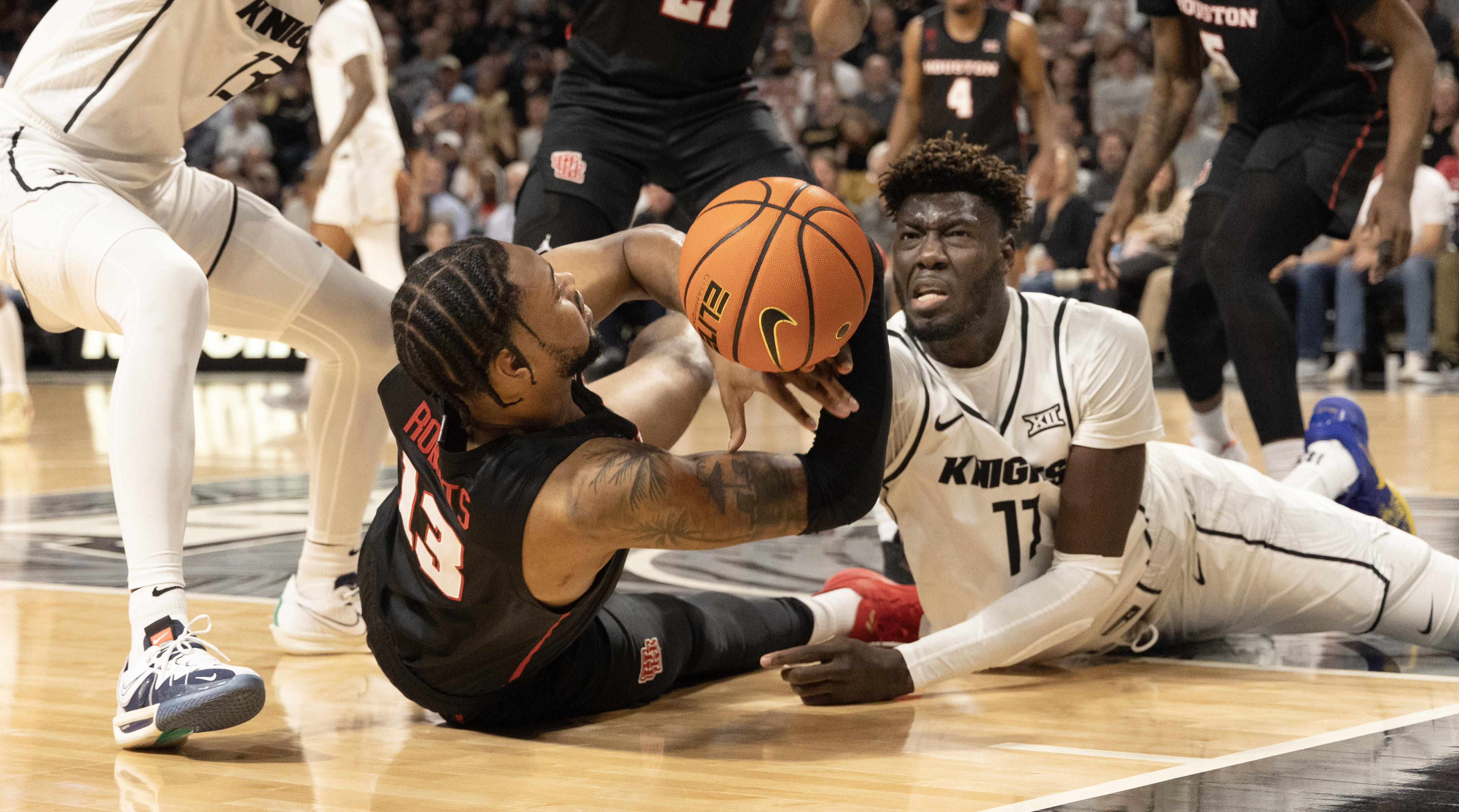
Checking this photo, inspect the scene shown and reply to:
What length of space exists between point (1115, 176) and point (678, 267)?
1031cm

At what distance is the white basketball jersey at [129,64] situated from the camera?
3168 millimetres

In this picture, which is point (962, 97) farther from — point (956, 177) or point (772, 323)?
point (772, 323)

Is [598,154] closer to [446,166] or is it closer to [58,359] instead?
[446,166]

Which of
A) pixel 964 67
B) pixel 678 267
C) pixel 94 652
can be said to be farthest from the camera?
pixel 964 67

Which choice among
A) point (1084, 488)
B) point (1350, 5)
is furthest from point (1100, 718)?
point (1350, 5)

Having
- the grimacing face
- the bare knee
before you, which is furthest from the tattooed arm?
the grimacing face

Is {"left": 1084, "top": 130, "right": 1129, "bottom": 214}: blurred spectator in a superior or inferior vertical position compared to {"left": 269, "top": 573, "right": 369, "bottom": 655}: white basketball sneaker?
superior

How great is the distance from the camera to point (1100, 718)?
298 cm

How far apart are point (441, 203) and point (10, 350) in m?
6.56

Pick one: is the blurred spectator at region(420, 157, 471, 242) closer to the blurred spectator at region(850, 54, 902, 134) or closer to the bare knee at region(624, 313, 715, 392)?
the blurred spectator at region(850, 54, 902, 134)

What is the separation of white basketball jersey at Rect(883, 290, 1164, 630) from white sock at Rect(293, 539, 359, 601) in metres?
1.38

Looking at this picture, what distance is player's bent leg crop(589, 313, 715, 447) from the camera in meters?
3.12

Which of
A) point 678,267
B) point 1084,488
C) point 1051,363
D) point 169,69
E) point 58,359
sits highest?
point 169,69

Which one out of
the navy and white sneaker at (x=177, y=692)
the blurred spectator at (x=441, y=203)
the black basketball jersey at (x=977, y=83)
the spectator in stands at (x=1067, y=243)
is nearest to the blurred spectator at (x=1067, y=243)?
the spectator in stands at (x=1067, y=243)
